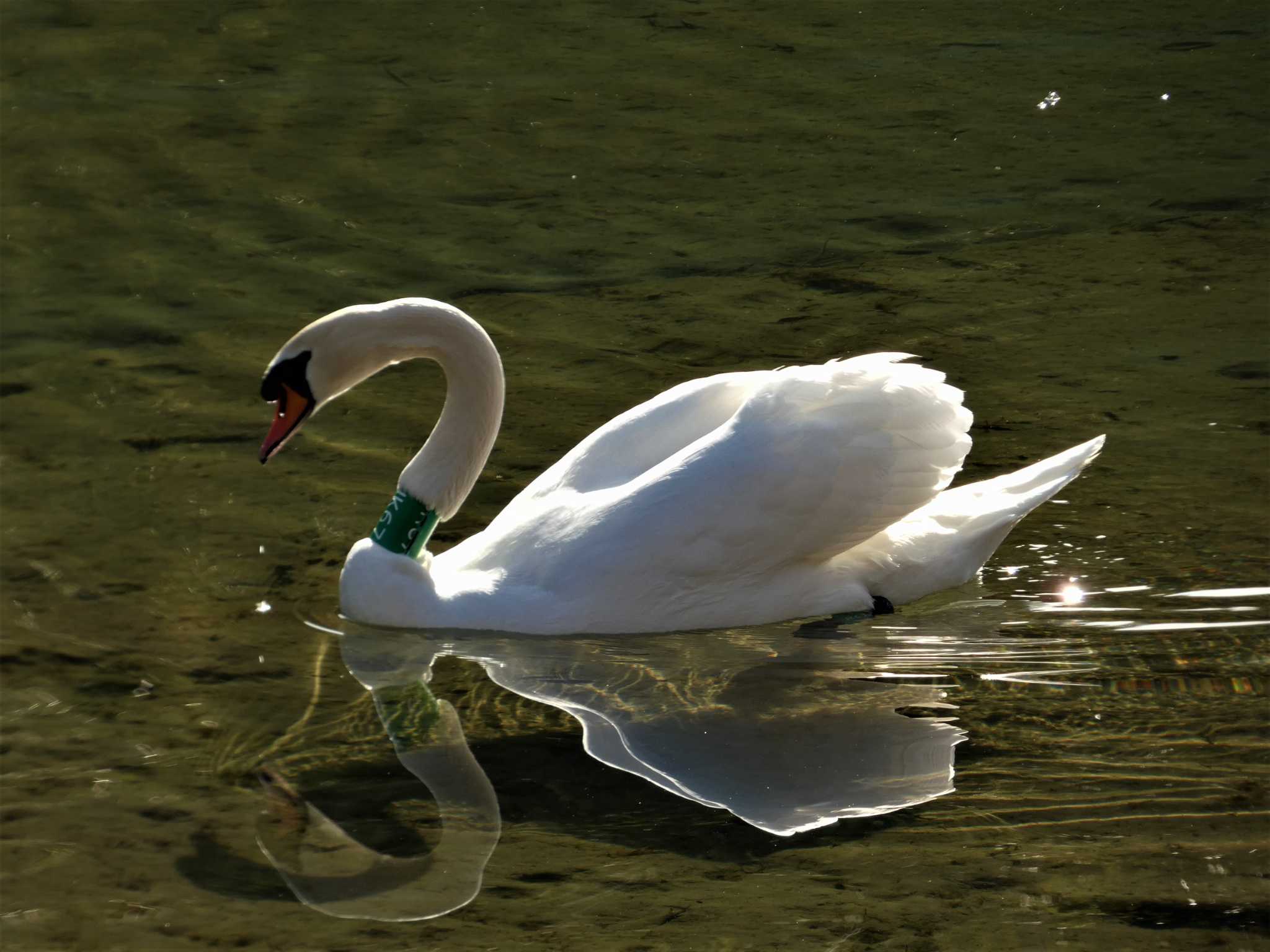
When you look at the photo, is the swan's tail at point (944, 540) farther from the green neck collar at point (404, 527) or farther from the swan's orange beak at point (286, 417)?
the swan's orange beak at point (286, 417)

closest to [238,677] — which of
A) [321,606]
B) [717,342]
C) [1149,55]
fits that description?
[321,606]

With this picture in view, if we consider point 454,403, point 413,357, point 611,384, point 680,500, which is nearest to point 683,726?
point 680,500

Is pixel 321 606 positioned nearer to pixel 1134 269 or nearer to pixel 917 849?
pixel 917 849

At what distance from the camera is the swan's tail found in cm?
591

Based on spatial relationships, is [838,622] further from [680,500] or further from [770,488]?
[680,500]

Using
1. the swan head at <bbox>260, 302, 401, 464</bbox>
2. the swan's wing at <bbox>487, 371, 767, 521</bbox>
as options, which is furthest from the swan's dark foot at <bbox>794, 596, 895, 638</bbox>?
the swan head at <bbox>260, 302, 401, 464</bbox>

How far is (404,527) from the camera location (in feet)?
19.2

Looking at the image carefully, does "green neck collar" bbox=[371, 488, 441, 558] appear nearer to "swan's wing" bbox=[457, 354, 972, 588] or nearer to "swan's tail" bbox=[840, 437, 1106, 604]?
"swan's wing" bbox=[457, 354, 972, 588]

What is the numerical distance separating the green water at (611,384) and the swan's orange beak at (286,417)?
20.0 inches

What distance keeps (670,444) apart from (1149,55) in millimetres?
7095

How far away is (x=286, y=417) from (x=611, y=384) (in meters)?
1.92

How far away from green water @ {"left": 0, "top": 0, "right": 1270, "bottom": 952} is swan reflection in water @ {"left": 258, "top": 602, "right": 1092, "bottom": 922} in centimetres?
6

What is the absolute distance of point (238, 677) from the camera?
213 inches

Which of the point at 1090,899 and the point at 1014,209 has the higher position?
the point at 1014,209
